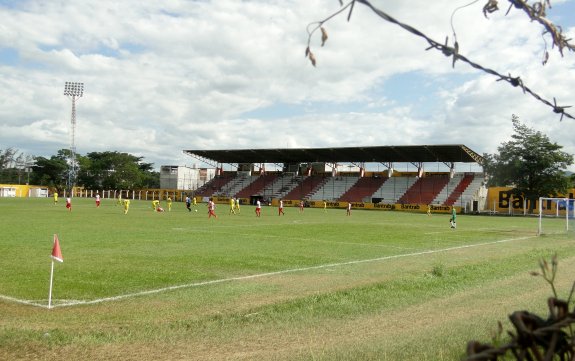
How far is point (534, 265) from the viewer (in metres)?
14.5

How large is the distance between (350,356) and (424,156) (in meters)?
70.2

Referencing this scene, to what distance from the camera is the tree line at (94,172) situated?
371 feet

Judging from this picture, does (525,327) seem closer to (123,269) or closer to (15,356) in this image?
(15,356)

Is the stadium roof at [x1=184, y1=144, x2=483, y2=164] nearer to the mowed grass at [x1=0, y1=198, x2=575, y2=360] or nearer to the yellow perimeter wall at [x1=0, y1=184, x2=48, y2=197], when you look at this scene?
the yellow perimeter wall at [x1=0, y1=184, x2=48, y2=197]

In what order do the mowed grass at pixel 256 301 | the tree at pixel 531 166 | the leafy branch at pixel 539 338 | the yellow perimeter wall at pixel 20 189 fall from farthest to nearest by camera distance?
the yellow perimeter wall at pixel 20 189, the tree at pixel 531 166, the mowed grass at pixel 256 301, the leafy branch at pixel 539 338

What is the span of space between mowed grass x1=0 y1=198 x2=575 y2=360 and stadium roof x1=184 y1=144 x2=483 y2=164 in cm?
5200

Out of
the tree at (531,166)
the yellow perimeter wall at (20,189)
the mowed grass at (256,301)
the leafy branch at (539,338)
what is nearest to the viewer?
the leafy branch at (539,338)

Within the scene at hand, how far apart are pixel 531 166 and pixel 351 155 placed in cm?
2424

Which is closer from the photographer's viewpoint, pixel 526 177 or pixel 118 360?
pixel 118 360

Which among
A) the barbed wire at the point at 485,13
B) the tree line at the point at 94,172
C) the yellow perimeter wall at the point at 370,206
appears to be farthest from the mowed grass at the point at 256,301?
the tree line at the point at 94,172

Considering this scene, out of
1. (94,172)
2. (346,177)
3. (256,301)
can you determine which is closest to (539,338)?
(256,301)

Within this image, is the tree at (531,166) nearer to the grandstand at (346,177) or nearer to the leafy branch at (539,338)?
the grandstand at (346,177)

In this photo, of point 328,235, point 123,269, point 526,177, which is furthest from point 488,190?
point 123,269

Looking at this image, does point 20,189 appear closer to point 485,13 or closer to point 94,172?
point 94,172
